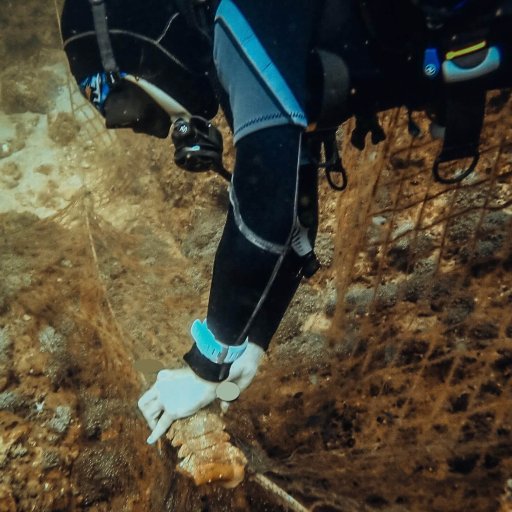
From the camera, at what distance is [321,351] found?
8.79 ft

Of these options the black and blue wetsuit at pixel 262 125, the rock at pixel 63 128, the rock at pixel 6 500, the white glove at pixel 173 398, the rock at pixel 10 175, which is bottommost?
the rock at pixel 10 175

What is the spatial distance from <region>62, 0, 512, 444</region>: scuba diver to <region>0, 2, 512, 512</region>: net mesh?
728 mm

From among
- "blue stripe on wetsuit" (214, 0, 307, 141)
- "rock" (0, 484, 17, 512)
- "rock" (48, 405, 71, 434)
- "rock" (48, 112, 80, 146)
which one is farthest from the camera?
"rock" (48, 112, 80, 146)

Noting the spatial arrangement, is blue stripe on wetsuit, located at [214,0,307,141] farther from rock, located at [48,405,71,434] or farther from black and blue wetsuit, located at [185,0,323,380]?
rock, located at [48,405,71,434]

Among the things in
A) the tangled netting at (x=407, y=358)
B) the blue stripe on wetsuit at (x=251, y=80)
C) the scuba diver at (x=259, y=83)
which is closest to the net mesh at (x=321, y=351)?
the tangled netting at (x=407, y=358)

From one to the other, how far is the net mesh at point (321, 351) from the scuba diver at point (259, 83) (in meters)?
0.73

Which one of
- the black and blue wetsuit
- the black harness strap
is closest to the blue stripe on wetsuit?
the black and blue wetsuit

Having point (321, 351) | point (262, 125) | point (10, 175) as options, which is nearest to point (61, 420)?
point (321, 351)

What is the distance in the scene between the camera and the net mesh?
204 centimetres

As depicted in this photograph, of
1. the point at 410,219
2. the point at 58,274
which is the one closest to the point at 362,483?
the point at 410,219

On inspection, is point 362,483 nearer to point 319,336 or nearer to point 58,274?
point 319,336

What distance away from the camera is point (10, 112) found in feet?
16.7

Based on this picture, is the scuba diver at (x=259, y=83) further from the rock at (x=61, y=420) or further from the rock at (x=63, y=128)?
the rock at (x=63, y=128)

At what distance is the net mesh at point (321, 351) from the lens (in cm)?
204
